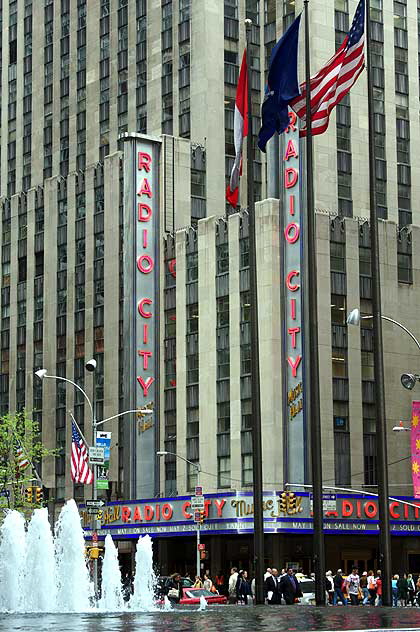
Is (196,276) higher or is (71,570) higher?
(196,276)

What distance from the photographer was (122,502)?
298 ft

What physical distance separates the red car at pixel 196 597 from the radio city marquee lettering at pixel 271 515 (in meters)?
20.0

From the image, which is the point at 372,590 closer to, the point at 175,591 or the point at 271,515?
the point at 175,591

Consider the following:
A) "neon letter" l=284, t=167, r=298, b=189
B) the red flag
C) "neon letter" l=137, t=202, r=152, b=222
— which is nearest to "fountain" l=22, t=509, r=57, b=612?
the red flag

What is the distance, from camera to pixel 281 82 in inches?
1665

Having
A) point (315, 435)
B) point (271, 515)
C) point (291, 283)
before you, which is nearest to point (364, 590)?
point (271, 515)

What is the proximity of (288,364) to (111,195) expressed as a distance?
23.2m

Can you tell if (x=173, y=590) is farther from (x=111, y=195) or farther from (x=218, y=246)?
(x=111, y=195)

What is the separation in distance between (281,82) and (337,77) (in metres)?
2.52

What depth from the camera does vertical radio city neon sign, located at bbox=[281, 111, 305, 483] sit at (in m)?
84.2

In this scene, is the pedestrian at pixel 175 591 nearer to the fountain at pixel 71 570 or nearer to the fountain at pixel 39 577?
the fountain at pixel 71 570

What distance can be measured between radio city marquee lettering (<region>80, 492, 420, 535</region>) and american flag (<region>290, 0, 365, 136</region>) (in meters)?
37.9

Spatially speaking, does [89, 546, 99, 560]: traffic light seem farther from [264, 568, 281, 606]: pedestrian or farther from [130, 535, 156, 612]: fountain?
[264, 568, 281, 606]: pedestrian

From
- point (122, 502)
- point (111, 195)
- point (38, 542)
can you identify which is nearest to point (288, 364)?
point (122, 502)
